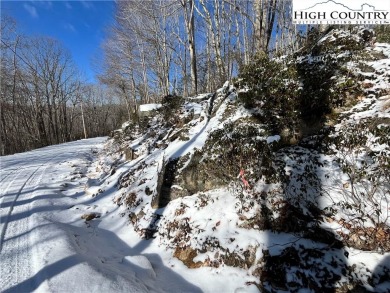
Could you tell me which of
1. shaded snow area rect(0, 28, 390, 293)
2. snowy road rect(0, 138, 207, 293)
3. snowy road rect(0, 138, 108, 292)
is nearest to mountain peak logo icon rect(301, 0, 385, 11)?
shaded snow area rect(0, 28, 390, 293)

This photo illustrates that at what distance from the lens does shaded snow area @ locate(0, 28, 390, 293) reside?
3.35 m

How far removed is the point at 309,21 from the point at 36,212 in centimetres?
867

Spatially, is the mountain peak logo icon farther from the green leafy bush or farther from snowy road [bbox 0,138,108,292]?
snowy road [bbox 0,138,108,292]

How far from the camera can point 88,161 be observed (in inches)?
461

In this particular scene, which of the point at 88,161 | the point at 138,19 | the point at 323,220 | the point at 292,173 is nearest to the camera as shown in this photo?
the point at 323,220

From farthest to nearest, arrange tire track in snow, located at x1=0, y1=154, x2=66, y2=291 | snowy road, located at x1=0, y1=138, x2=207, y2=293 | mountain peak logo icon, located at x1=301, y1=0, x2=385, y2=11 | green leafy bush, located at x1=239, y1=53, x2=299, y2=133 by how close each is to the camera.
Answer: mountain peak logo icon, located at x1=301, y1=0, x2=385, y2=11
green leafy bush, located at x1=239, y1=53, x2=299, y2=133
tire track in snow, located at x1=0, y1=154, x2=66, y2=291
snowy road, located at x1=0, y1=138, x2=207, y2=293

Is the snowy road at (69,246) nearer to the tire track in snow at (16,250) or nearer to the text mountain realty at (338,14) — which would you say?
the tire track in snow at (16,250)

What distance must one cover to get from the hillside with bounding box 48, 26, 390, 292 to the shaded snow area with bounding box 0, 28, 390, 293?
0.02 metres

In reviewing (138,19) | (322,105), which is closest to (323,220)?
(322,105)

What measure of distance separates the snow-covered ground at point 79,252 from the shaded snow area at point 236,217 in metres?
0.02

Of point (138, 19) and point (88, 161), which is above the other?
point (138, 19)

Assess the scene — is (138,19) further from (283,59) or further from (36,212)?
(36,212)

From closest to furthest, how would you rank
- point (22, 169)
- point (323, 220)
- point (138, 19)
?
point (323, 220) < point (22, 169) < point (138, 19)

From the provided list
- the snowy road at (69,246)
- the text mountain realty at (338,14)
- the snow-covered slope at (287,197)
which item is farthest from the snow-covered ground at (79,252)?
the text mountain realty at (338,14)
